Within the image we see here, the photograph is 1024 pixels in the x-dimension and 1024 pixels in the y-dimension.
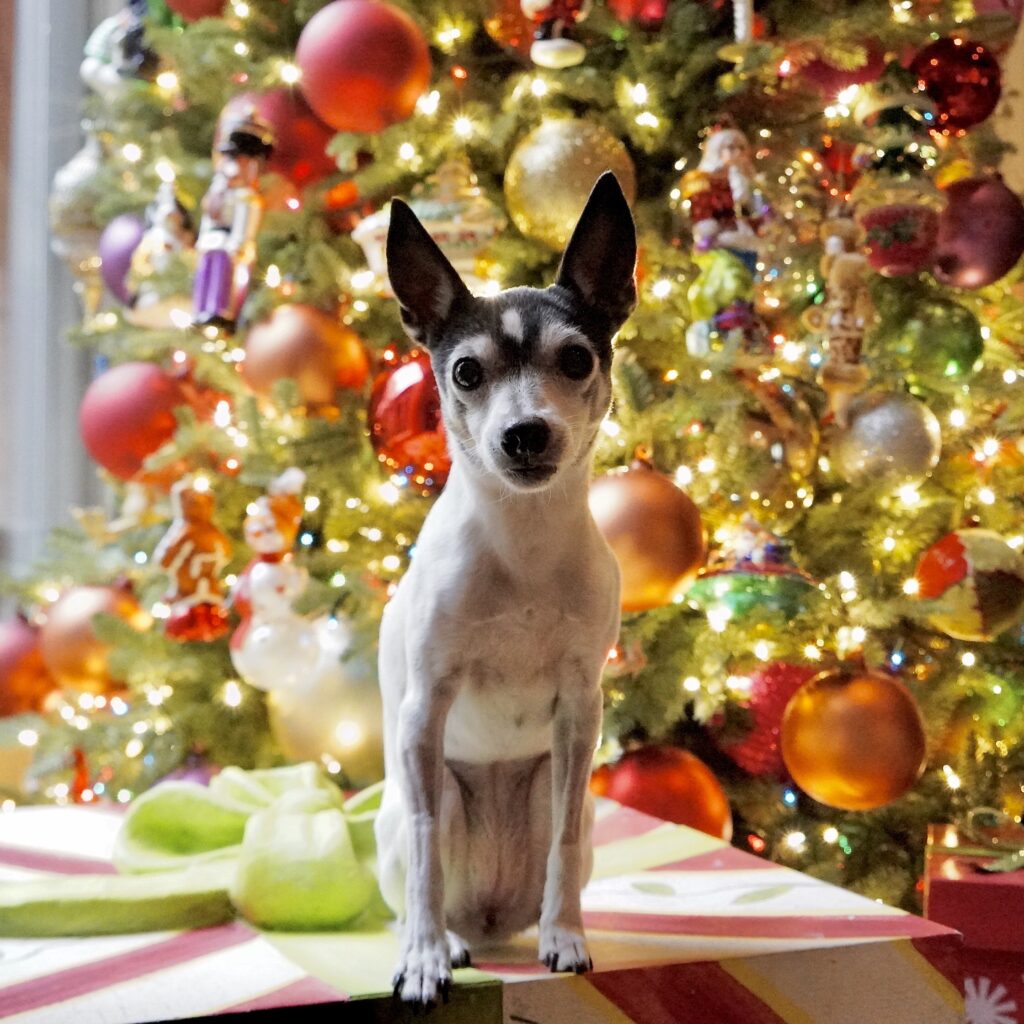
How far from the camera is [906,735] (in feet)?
5.30

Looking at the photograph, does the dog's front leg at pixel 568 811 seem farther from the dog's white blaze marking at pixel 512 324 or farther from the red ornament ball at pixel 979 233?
the red ornament ball at pixel 979 233

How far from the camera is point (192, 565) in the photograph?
1.83 metres

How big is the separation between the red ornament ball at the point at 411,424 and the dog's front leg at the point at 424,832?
709 mm

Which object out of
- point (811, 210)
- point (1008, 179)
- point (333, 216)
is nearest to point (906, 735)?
point (811, 210)

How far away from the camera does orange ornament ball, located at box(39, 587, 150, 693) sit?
82.8 inches

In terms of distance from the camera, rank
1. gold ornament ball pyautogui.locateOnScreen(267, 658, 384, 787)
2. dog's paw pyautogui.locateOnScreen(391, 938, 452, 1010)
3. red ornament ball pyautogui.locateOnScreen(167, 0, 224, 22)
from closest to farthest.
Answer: dog's paw pyautogui.locateOnScreen(391, 938, 452, 1010) < gold ornament ball pyautogui.locateOnScreen(267, 658, 384, 787) < red ornament ball pyautogui.locateOnScreen(167, 0, 224, 22)

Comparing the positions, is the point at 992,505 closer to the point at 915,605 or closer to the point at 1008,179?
the point at 915,605

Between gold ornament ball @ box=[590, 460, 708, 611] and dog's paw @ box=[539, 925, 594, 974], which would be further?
gold ornament ball @ box=[590, 460, 708, 611]

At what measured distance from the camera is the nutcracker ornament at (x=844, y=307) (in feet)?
5.58

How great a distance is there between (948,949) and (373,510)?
45.3 inches

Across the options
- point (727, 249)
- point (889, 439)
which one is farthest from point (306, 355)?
point (889, 439)

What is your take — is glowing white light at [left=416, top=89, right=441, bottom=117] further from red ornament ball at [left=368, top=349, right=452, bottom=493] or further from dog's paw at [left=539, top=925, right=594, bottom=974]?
dog's paw at [left=539, top=925, right=594, bottom=974]

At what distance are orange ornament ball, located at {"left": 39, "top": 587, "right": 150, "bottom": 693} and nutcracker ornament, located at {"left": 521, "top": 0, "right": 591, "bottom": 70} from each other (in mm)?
1257

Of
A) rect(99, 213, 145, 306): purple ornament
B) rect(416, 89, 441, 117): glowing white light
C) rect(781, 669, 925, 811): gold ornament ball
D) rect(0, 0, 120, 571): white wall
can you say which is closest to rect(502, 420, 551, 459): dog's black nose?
rect(781, 669, 925, 811): gold ornament ball
